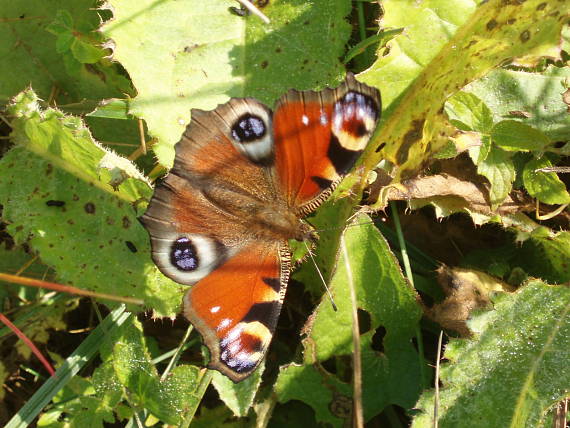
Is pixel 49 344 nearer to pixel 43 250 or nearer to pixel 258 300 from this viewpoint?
pixel 43 250

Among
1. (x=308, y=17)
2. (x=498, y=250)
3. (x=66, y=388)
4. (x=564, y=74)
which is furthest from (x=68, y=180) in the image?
(x=564, y=74)

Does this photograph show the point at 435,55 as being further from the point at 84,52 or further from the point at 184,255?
the point at 84,52

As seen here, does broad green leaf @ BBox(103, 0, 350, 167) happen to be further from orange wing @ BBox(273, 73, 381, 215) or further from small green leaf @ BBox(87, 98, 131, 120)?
orange wing @ BBox(273, 73, 381, 215)

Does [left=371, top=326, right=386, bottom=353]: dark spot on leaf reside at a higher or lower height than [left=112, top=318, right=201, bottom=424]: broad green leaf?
higher

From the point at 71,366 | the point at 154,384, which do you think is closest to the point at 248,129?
the point at 154,384

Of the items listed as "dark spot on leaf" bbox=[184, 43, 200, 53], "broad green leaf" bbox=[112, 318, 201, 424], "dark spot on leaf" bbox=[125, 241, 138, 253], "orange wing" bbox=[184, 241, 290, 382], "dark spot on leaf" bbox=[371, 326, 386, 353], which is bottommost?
"broad green leaf" bbox=[112, 318, 201, 424]

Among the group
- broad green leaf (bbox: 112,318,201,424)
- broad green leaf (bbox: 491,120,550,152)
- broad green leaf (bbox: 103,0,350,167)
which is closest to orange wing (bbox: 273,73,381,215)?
broad green leaf (bbox: 103,0,350,167)

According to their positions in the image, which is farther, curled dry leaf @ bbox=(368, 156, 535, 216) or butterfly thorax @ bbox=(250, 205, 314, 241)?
curled dry leaf @ bbox=(368, 156, 535, 216)
